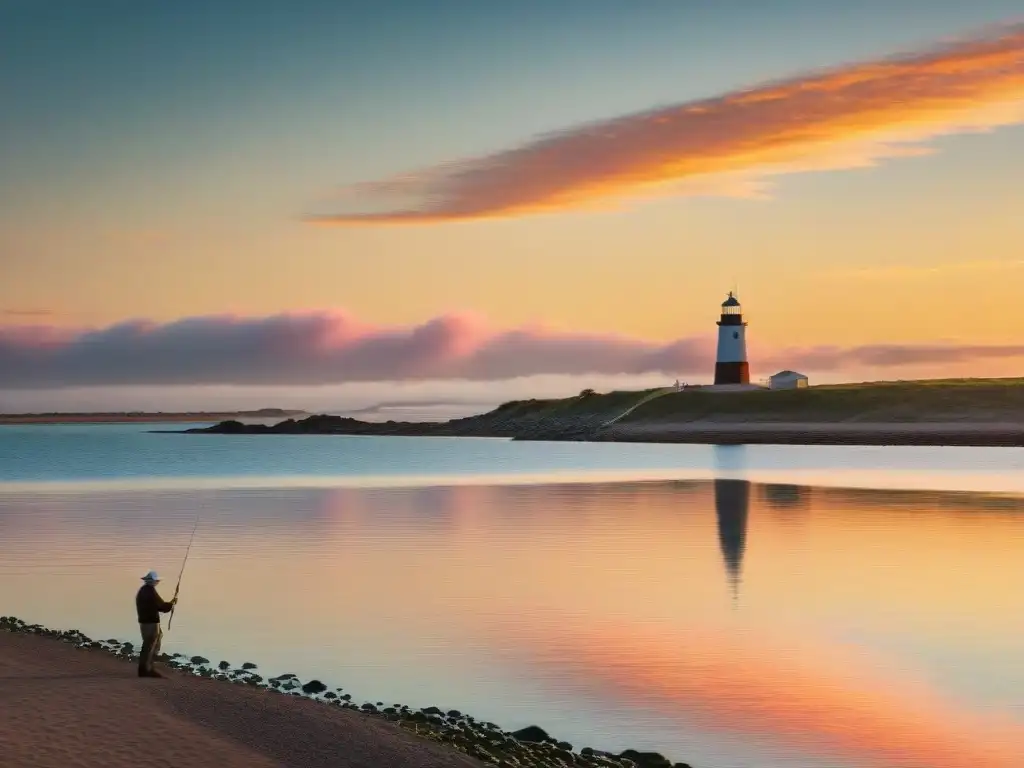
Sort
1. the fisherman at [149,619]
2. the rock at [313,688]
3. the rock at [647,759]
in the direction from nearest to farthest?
the rock at [647,759] < the fisherman at [149,619] < the rock at [313,688]

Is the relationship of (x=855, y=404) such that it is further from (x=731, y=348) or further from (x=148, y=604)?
(x=148, y=604)

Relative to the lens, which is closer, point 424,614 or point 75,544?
point 424,614

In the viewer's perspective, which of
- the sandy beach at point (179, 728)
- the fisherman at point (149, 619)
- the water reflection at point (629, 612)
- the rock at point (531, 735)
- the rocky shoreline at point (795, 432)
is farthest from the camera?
the rocky shoreline at point (795, 432)

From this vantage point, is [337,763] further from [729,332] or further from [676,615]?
[729,332]

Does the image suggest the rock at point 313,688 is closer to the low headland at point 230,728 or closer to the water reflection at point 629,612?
the low headland at point 230,728

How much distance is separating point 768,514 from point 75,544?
85.8 ft

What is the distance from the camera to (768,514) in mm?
48844

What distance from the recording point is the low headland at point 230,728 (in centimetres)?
1338

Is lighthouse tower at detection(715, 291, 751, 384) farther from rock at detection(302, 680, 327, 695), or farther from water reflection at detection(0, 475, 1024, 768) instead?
rock at detection(302, 680, 327, 695)

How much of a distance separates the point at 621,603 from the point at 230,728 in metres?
13.4

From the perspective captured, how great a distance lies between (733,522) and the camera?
4575 centimetres

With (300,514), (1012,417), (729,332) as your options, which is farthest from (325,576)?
(729,332)

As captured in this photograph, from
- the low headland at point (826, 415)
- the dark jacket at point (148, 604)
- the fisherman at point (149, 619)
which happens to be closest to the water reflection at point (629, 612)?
the fisherman at point (149, 619)

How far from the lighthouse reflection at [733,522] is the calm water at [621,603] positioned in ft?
0.61
